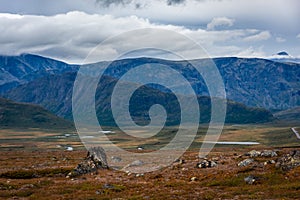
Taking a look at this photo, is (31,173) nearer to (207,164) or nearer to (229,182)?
(207,164)

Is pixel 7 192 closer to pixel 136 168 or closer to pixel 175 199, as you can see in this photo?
pixel 175 199

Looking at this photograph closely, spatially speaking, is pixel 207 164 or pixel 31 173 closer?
pixel 207 164

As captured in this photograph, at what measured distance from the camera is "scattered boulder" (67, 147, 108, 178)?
2327 inches

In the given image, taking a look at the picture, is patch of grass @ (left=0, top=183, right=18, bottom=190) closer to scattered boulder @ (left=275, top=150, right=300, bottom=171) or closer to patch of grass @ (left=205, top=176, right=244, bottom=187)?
patch of grass @ (left=205, top=176, right=244, bottom=187)

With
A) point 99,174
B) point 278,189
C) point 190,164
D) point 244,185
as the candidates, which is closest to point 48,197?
point 99,174

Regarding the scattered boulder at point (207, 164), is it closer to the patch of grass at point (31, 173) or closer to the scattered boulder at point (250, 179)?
the scattered boulder at point (250, 179)

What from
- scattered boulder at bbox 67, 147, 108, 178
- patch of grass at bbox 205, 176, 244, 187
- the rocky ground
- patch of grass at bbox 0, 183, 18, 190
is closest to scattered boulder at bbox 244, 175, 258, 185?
the rocky ground

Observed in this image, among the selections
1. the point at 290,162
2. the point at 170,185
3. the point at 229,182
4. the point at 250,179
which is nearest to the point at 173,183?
the point at 170,185

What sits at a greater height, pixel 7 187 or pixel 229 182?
pixel 229 182

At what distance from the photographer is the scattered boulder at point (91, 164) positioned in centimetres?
5909

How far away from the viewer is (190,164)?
210 ft

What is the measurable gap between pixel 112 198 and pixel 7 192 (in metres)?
13.9

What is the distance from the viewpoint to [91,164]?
6281 cm

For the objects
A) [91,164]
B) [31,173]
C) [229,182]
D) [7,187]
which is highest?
[229,182]
